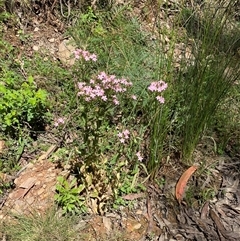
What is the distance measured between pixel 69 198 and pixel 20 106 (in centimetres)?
73

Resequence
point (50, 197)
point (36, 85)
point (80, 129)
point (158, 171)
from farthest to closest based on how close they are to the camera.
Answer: point (36, 85)
point (80, 129)
point (158, 171)
point (50, 197)

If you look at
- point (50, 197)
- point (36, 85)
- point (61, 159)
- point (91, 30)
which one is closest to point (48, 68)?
point (36, 85)

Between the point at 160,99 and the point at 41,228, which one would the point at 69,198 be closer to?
the point at 41,228

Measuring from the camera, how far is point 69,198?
2451 millimetres

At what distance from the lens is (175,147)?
2.78 metres

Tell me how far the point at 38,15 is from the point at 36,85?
898 millimetres

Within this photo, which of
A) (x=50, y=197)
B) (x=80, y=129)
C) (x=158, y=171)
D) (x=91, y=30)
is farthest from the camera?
(x=91, y=30)

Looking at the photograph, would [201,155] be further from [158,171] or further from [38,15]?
[38,15]

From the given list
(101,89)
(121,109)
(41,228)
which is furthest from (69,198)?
(121,109)

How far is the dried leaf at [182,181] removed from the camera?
2.66 m

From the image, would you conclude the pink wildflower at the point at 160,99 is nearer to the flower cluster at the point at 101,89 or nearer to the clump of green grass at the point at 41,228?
the flower cluster at the point at 101,89

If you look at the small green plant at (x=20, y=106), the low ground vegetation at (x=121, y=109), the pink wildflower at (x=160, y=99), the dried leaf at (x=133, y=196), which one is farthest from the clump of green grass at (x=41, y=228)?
the pink wildflower at (x=160, y=99)

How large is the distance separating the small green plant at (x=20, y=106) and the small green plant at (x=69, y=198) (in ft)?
1.77

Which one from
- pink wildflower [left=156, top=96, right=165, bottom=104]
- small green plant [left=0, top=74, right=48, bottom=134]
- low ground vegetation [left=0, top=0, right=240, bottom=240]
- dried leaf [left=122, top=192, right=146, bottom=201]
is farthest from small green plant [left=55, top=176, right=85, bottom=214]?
pink wildflower [left=156, top=96, right=165, bottom=104]
